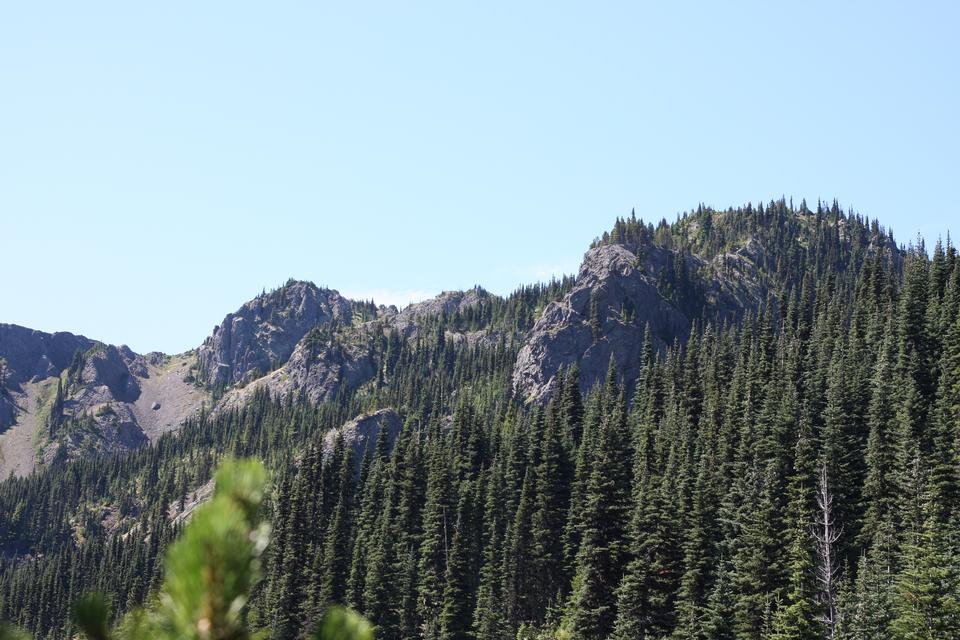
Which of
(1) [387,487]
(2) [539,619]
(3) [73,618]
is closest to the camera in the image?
(3) [73,618]

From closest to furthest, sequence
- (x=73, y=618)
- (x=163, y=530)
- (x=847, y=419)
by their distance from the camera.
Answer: (x=73, y=618) → (x=847, y=419) → (x=163, y=530)

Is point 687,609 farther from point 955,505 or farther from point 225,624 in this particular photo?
point 225,624

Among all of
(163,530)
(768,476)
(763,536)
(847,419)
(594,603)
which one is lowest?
(163,530)

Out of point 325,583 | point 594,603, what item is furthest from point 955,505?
point 325,583

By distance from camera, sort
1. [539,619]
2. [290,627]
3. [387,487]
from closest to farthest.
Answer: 1. [539,619]
2. [290,627]
3. [387,487]

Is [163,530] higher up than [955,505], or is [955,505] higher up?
[955,505]

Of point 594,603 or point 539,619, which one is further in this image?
point 539,619

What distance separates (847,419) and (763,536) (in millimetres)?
21315

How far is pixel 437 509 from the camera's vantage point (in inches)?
3570

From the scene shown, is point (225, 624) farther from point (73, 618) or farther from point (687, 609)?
point (687, 609)

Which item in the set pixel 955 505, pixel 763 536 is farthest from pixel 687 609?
pixel 955 505

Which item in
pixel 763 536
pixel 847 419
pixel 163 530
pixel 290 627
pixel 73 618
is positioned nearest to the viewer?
pixel 73 618

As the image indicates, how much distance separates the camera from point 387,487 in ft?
328

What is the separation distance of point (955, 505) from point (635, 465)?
3511 centimetres
